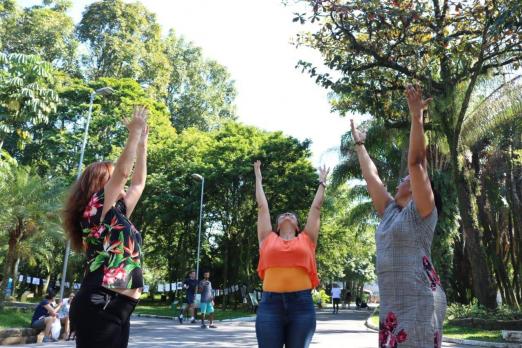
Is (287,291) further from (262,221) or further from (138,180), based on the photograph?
(138,180)

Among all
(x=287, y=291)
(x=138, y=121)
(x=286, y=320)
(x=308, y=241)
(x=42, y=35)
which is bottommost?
(x=286, y=320)

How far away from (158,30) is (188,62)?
4.23m

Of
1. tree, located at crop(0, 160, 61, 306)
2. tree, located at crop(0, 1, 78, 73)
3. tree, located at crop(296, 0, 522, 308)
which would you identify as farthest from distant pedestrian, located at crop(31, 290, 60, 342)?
tree, located at crop(0, 1, 78, 73)

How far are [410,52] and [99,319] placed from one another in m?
11.8

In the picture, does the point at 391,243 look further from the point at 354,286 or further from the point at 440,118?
the point at 354,286

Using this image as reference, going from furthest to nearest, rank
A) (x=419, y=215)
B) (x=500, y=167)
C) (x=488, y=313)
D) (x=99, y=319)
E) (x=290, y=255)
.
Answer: (x=500, y=167) → (x=488, y=313) → (x=290, y=255) → (x=419, y=215) → (x=99, y=319)

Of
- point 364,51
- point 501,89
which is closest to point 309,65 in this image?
point 364,51

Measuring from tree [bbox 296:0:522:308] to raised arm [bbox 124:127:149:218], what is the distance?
8.72 meters

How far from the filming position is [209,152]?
3120 centimetres

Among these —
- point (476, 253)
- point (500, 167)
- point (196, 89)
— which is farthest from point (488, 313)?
point (196, 89)

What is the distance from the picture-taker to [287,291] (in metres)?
3.90

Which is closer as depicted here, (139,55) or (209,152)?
(209,152)

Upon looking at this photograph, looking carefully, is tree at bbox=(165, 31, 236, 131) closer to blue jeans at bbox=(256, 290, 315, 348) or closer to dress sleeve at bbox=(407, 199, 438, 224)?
blue jeans at bbox=(256, 290, 315, 348)

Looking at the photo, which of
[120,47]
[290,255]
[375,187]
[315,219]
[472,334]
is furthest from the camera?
[120,47]
